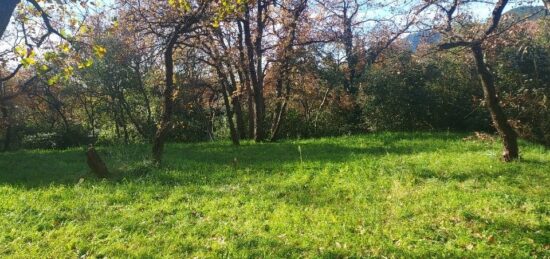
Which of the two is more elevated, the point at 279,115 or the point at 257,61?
the point at 257,61

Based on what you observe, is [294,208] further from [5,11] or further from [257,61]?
Result: [257,61]

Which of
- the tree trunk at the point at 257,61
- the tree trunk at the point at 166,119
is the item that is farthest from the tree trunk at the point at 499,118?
the tree trunk at the point at 257,61

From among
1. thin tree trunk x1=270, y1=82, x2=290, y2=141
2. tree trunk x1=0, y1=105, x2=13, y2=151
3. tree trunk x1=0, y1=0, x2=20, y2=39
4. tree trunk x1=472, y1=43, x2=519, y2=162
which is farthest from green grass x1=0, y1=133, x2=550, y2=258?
tree trunk x1=0, y1=105, x2=13, y2=151

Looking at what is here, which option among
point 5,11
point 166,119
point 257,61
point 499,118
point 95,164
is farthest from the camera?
point 257,61

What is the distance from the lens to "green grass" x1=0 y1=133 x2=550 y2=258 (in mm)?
6188

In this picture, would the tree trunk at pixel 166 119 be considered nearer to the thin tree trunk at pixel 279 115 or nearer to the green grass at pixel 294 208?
the green grass at pixel 294 208

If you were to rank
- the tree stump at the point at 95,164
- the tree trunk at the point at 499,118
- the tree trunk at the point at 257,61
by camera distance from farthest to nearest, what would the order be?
1. the tree trunk at the point at 257,61
2. the tree stump at the point at 95,164
3. the tree trunk at the point at 499,118

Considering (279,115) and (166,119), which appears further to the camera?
(279,115)

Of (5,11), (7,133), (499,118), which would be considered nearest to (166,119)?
(5,11)

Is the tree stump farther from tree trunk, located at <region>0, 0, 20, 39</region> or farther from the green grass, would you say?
tree trunk, located at <region>0, 0, 20, 39</region>

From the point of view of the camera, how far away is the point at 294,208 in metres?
7.77

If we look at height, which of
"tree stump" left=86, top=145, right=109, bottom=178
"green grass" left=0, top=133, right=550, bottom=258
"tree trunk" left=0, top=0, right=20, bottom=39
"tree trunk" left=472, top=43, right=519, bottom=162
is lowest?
"green grass" left=0, top=133, right=550, bottom=258

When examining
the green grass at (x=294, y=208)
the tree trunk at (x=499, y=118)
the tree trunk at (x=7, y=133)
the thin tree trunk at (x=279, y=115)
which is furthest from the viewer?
the tree trunk at (x=7, y=133)

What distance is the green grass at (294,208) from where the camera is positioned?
20.3ft
